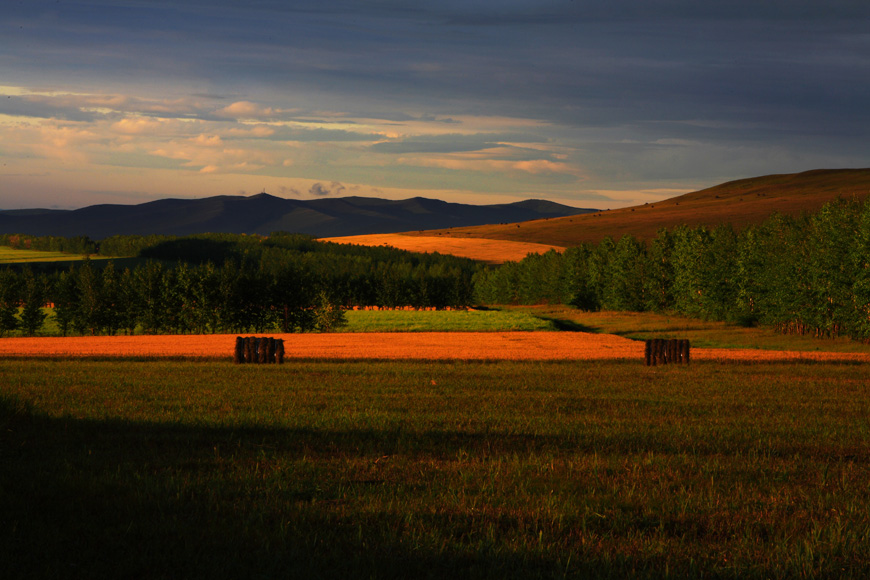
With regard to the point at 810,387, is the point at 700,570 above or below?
above

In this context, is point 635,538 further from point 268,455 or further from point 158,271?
point 158,271

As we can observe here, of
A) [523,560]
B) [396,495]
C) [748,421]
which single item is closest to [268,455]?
[396,495]

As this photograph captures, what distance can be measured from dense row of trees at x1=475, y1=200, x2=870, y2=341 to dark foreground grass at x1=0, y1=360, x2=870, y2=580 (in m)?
56.7

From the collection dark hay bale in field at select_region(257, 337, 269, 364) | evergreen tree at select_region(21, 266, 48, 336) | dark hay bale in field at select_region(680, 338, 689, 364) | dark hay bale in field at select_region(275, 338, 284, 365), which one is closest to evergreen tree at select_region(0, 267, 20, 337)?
evergreen tree at select_region(21, 266, 48, 336)

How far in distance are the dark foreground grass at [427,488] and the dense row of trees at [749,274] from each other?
56.7m

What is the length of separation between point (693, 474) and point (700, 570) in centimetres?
507

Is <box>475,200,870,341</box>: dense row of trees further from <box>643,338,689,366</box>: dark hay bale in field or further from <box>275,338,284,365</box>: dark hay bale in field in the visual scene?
<box>275,338,284,365</box>: dark hay bale in field

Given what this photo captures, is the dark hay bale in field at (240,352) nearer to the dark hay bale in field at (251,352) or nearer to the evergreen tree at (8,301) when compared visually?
the dark hay bale in field at (251,352)

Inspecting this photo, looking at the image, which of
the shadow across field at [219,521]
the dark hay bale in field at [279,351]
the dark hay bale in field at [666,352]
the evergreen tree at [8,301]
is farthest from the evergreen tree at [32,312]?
the shadow across field at [219,521]

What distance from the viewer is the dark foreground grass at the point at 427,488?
317 inches

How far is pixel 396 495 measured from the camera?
1069 centimetres

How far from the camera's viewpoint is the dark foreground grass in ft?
26.4

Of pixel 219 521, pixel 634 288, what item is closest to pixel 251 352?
pixel 219 521

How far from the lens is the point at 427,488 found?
36.4 feet
